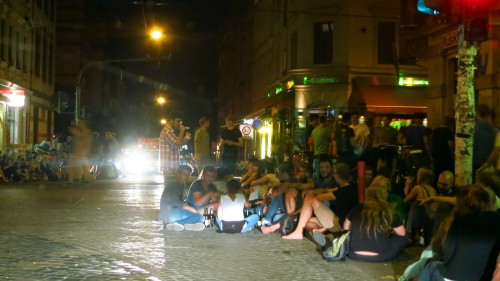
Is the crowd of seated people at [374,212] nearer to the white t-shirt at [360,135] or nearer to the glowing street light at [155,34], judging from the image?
the white t-shirt at [360,135]

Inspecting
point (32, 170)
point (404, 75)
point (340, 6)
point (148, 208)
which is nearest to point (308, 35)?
point (340, 6)

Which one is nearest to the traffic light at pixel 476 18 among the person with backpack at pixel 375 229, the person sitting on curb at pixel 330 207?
the person with backpack at pixel 375 229

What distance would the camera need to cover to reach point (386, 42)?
32.5m

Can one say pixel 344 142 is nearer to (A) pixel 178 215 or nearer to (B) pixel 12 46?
(A) pixel 178 215

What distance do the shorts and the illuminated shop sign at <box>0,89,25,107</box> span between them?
952 inches

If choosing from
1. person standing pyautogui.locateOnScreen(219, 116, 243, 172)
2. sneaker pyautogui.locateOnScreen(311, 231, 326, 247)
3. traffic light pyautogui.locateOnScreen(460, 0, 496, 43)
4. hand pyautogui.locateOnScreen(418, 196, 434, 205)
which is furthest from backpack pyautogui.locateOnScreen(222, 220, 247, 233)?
traffic light pyautogui.locateOnScreen(460, 0, 496, 43)

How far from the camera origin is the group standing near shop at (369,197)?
20.7 ft

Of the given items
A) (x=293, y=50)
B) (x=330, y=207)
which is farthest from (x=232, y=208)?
(x=293, y=50)

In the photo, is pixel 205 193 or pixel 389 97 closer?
pixel 205 193

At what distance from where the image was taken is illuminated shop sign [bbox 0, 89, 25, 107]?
3125 centimetres

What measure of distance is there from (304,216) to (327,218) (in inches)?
15.2

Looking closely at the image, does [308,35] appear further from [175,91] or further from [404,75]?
[175,91]

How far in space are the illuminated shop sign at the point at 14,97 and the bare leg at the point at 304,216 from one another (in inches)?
938

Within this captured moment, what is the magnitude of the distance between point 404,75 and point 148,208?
20.5 m
